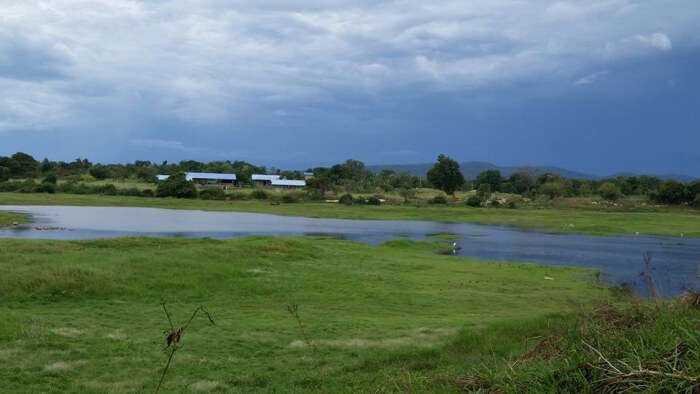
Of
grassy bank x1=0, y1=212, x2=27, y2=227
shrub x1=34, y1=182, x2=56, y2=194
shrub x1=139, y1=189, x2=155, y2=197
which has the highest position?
shrub x1=34, y1=182, x2=56, y2=194

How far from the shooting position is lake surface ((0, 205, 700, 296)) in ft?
154

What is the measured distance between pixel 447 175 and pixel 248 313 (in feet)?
442

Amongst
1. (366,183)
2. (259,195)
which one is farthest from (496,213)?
(366,183)

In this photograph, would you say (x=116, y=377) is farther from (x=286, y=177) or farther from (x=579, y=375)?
(x=286, y=177)

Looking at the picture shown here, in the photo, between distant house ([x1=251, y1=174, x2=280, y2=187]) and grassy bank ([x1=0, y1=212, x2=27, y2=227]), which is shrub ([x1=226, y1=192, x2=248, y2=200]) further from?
grassy bank ([x1=0, y1=212, x2=27, y2=227])

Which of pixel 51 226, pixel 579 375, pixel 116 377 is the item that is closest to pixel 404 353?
pixel 116 377

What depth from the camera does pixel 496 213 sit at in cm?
10419

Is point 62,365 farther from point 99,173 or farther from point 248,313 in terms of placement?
point 99,173

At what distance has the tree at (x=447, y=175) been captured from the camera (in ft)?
495

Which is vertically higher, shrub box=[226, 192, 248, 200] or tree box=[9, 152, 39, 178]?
tree box=[9, 152, 39, 178]

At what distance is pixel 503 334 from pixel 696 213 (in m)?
107

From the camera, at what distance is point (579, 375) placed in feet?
18.7

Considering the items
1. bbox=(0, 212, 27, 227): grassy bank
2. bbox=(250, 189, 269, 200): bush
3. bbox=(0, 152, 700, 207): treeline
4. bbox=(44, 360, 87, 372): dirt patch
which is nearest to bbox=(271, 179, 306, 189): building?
bbox=(0, 152, 700, 207): treeline

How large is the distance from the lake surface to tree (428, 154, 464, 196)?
65.8m
